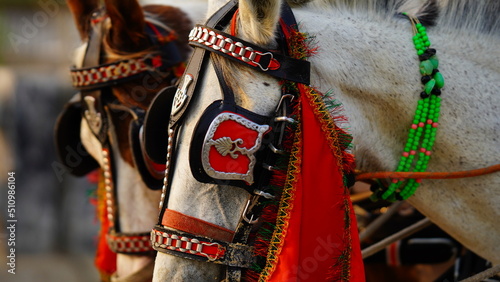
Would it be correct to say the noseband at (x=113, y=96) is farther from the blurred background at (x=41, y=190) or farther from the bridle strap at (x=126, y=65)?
the blurred background at (x=41, y=190)

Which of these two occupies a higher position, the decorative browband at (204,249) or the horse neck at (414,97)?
the horse neck at (414,97)

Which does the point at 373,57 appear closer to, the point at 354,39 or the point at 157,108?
the point at 354,39

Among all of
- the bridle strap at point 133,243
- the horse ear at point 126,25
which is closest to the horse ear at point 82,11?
the horse ear at point 126,25

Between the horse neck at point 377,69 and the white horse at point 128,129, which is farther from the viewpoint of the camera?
the white horse at point 128,129

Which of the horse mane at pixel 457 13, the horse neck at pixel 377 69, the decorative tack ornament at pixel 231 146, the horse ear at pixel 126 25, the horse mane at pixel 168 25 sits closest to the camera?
the decorative tack ornament at pixel 231 146

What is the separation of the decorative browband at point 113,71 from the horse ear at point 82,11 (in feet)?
0.96

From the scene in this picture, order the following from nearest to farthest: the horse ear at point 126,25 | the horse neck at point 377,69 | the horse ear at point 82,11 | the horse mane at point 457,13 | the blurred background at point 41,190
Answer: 1. the horse neck at point 377,69
2. the horse mane at point 457,13
3. the horse ear at point 126,25
4. the horse ear at point 82,11
5. the blurred background at point 41,190

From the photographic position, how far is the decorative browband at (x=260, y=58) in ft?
4.50

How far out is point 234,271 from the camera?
1.37 metres

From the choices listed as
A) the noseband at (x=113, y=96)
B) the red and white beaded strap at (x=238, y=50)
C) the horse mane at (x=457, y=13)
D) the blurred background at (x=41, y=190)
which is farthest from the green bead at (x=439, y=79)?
the blurred background at (x=41, y=190)

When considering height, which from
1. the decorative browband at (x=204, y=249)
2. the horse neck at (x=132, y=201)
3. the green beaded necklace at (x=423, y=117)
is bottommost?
the horse neck at (x=132, y=201)

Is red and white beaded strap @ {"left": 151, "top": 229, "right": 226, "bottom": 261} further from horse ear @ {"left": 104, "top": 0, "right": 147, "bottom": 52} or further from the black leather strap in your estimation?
horse ear @ {"left": 104, "top": 0, "right": 147, "bottom": 52}

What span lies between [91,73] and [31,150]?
11.8 feet

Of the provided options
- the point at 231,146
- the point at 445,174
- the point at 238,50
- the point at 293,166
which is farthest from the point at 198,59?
the point at 445,174
